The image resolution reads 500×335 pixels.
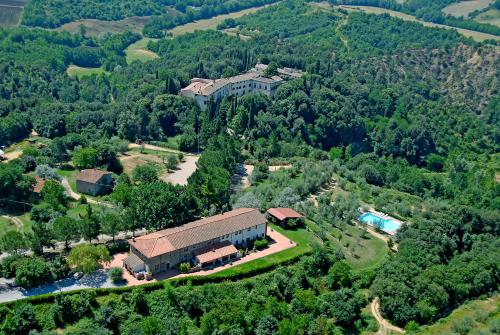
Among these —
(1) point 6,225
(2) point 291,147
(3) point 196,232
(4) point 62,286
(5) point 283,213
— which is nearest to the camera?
(4) point 62,286

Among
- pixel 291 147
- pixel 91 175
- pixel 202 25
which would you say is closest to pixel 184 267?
pixel 91 175

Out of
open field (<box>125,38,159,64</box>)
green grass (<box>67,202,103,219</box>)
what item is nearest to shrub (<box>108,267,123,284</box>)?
green grass (<box>67,202,103,219</box>)

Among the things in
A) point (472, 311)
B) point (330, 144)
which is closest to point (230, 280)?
point (472, 311)

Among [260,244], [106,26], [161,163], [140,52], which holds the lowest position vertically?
[140,52]

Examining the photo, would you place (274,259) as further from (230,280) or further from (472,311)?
(472,311)

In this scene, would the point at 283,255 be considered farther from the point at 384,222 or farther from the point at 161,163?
the point at 161,163

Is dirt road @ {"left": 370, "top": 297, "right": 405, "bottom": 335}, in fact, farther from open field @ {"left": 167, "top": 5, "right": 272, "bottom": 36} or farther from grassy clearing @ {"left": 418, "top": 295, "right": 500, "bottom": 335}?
open field @ {"left": 167, "top": 5, "right": 272, "bottom": 36}

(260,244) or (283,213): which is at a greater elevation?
(283,213)

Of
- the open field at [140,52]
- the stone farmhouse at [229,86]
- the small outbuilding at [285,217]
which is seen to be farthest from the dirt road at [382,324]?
the open field at [140,52]

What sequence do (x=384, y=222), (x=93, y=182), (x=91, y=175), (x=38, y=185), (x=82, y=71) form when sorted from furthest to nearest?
(x=82, y=71)
(x=91, y=175)
(x=93, y=182)
(x=384, y=222)
(x=38, y=185)
